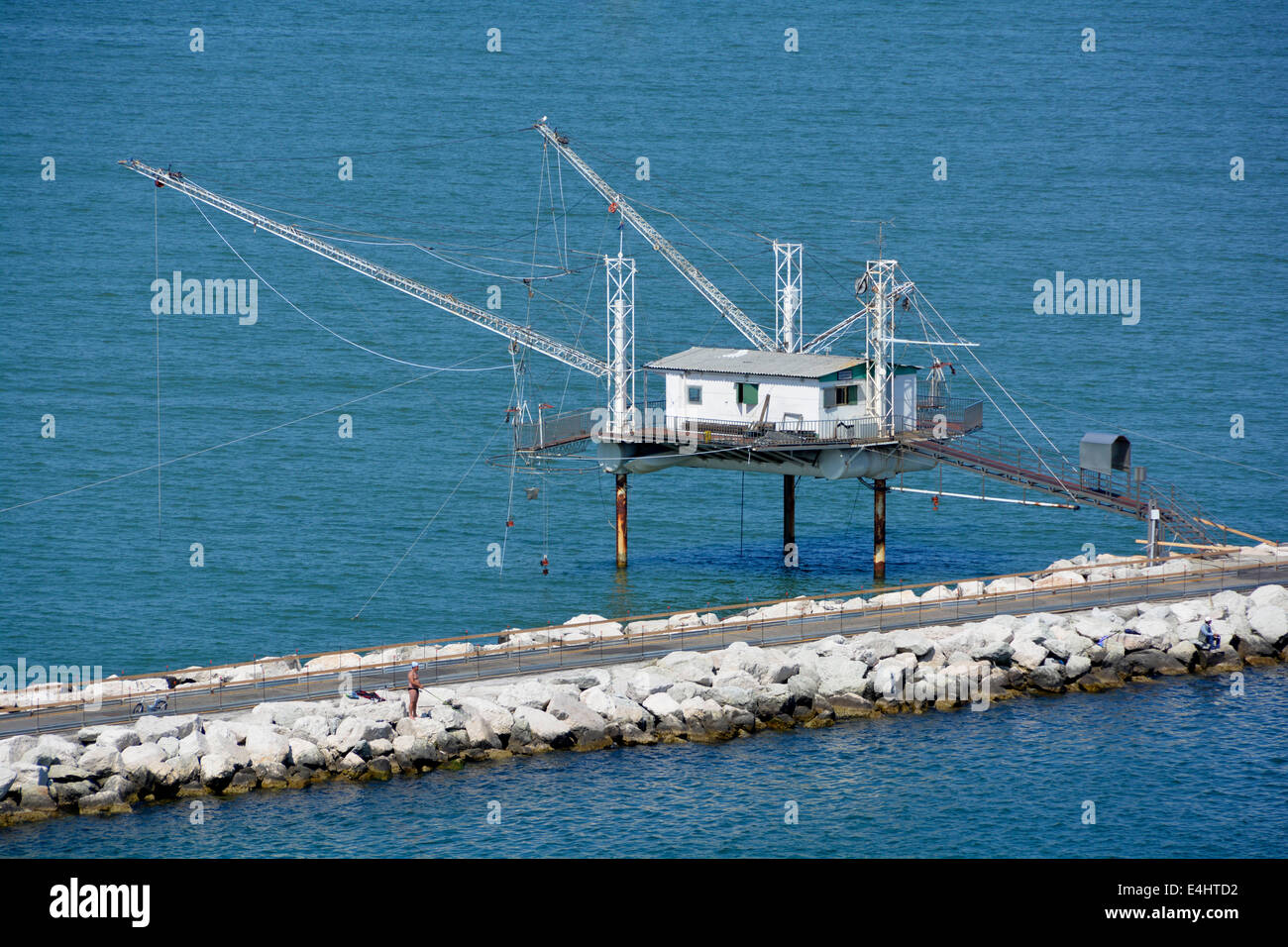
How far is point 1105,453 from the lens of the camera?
84.5 metres

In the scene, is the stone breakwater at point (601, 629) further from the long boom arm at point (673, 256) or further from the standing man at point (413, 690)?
the long boom arm at point (673, 256)

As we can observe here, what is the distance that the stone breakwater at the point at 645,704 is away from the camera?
58.2 metres

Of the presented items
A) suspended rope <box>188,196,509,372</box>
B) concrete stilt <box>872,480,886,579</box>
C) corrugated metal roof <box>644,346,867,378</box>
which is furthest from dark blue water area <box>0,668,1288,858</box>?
suspended rope <box>188,196,509,372</box>

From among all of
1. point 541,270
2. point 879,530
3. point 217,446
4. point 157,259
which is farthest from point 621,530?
point 157,259

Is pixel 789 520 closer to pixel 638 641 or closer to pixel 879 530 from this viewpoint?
pixel 879 530

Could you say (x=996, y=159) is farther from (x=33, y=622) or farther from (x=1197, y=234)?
(x=33, y=622)

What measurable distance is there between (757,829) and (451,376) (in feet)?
241

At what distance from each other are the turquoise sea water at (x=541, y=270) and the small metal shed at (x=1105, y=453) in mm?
8788

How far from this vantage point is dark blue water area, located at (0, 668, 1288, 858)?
5594 cm

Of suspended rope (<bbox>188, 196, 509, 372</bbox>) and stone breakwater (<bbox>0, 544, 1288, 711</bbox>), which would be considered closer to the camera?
stone breakwater (<bbox>0, 544, 1288, 711</bbox>)

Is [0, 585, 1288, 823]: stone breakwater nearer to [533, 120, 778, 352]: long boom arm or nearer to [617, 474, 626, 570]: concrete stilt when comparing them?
[617, 474, 626, 570]: concrete stilt

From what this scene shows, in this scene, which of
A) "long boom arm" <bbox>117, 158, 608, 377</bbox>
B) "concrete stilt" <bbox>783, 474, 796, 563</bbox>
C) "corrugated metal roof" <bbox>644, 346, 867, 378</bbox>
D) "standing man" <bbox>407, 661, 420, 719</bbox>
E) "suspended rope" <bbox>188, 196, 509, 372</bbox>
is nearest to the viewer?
"standing man" <bbox>407, 661, 420, 719</bbox>

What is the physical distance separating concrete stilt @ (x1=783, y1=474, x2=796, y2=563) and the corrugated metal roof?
646 centimetres

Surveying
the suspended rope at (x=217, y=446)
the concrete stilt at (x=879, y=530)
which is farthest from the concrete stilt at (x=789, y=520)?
the suspended rope at (x=217, y=446)
